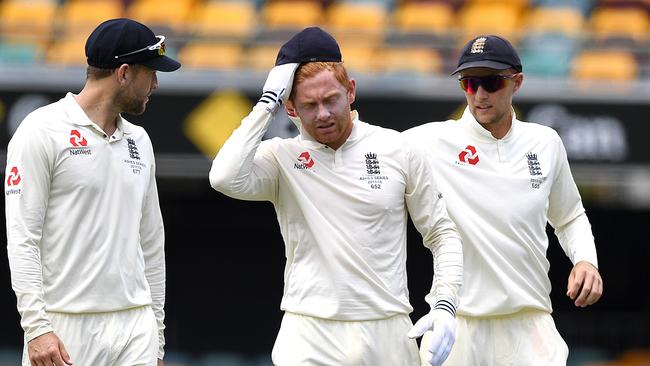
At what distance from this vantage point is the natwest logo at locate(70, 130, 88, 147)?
4406mm

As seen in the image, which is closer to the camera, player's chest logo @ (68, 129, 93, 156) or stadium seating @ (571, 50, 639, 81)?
player's chest logo @ (68, 129, 93, 156)

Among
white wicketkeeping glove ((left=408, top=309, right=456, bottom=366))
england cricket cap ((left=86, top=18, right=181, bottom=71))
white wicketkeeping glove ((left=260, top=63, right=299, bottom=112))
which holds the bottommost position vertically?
white wicketkeeping glove ((left=408, top=309, right=456, bottom=366))

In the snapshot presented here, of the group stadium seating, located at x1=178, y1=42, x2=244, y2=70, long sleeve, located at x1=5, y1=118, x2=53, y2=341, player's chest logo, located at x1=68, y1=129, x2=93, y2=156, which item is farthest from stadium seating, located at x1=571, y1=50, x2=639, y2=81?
long sleeve, located at x1=5, y1=118, x2=53, y2=341

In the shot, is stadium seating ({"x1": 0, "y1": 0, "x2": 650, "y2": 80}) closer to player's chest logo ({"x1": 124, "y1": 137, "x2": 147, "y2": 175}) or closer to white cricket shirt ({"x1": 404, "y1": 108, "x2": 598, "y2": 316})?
white cricket shirt ({"x1": 404, "y1": 108, "x2": 598, "y2": 316})

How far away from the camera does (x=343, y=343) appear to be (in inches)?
175

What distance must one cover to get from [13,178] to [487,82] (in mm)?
1883

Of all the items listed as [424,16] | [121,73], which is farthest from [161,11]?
[121,73]

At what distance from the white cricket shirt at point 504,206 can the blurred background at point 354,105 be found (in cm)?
327

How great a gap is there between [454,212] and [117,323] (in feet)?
4.45

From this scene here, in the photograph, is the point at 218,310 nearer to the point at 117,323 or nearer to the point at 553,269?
the point at 553,269

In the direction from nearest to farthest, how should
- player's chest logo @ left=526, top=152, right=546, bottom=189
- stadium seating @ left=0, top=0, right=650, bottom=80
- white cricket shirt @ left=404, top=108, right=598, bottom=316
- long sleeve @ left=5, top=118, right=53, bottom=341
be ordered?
1. long sleeve @ left=5, top=118, right=53, bottom=341
2. white cricket shirt @ left=404, top=108, right=598, bottom=316
3. player's chest logo @ left=526, top=152, right=546, bottom=189
4. stadium seating @ left=0, top=0, right=650, bottom=80

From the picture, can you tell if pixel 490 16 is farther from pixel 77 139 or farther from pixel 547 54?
pixel 77 139

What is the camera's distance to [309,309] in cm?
448

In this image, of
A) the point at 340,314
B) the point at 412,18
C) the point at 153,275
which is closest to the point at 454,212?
the point at 340,314
